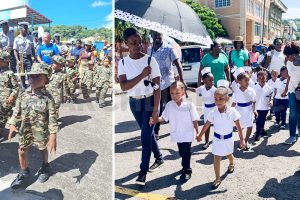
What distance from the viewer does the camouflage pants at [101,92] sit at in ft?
7.98

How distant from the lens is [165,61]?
4.50m

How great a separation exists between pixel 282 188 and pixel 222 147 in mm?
665

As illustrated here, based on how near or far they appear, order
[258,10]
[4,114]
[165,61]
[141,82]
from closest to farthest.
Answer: [4,114] → [141,82] → [165,61] → [258,10]

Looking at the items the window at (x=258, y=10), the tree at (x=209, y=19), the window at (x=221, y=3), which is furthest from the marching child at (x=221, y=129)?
the window at (x=221, y=3)

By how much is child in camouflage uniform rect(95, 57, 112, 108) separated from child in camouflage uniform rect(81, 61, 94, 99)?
6 cm

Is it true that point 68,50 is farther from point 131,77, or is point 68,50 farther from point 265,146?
point 265,146

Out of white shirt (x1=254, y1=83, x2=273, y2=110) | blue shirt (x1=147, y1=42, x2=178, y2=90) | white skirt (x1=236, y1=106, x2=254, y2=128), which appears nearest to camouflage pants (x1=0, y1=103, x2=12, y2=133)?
blue shirt (x1=147, y1=42, x2=178, y2=90)

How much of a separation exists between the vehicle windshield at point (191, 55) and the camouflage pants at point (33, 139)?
881 centimetres

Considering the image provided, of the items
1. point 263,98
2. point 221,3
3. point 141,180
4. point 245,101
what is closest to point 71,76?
point 141,180

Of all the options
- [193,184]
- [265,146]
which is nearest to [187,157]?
[193,184]

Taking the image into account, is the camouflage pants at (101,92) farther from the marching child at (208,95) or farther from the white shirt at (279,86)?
the white shirt at (279,86)

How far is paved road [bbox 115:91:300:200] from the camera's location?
10.5ft

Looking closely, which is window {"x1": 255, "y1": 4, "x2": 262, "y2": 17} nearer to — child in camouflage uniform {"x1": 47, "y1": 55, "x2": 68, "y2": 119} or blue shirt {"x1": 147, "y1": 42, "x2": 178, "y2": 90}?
blue shirt {"x1": 147, "y1": 42, "x2": 178, "y2": 90}

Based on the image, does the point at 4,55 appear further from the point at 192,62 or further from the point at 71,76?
the point at 192,62
